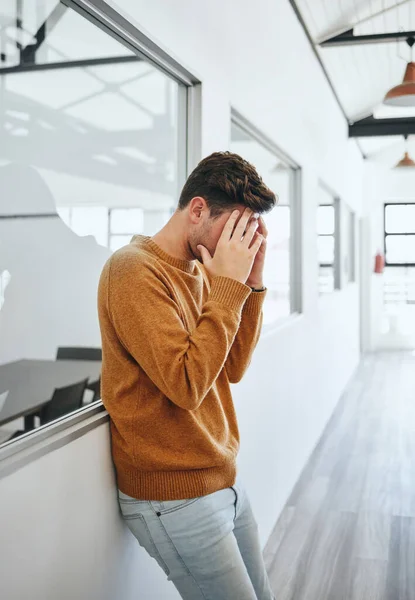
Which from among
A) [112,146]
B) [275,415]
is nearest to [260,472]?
[275,415]

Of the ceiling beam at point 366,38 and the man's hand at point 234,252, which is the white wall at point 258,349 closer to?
the ceiling beam at point 366,38

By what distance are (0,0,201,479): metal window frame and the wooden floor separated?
1.55 meters

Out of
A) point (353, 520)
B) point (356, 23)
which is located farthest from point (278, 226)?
point (356, 23)

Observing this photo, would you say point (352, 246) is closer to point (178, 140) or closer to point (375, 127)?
point (375, 127)

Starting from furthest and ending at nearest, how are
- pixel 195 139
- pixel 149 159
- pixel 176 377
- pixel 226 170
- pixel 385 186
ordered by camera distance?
pixel 385 186
pixel 195 139
pixel 149 159
pixel 226 170
pixel 176 377

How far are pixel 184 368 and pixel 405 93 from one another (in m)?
3.23

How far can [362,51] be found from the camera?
5.44 metres

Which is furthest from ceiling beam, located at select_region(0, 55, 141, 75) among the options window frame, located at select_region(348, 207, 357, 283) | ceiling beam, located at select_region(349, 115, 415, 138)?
window frame, located at select_region(348, 207, 357, 283)

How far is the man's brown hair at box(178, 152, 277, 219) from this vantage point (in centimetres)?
135

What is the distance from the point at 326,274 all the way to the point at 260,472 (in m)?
3.53

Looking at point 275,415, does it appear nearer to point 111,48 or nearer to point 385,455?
point 385,455

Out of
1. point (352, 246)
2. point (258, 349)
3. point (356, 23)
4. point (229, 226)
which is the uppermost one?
→ point (356, 23)

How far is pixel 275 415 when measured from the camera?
A: 3340 mm

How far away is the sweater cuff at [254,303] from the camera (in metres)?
1.60
